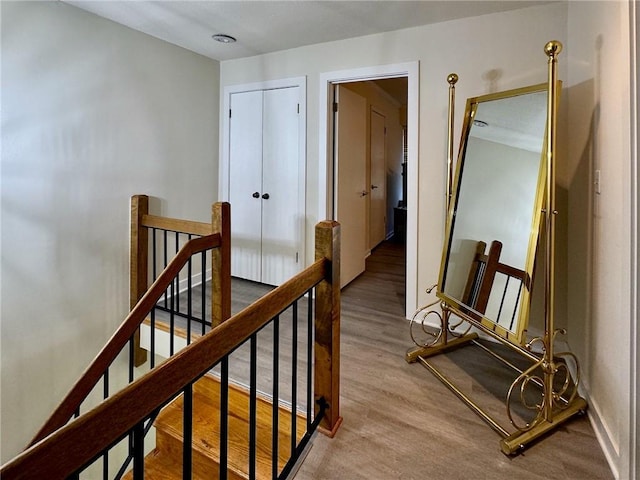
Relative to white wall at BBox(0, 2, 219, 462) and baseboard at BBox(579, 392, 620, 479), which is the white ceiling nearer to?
white wall at BBox(0, 2, 219, 462)

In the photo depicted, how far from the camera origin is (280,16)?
2512 mm

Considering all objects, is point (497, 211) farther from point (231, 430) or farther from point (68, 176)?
point (68, 176)

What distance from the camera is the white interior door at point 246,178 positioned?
3.49 meters

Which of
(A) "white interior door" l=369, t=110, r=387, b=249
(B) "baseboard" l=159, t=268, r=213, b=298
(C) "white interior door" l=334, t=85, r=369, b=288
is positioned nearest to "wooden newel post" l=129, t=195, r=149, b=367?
(B) "baseboard" l=159, t=268, r=213, b=298

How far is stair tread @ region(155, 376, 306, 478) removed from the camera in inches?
60.8

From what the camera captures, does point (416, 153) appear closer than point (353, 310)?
Yes

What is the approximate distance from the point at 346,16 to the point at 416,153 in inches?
43.1

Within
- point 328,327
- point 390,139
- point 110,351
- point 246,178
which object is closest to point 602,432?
point 328,327

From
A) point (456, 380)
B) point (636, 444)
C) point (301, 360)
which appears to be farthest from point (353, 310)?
point (636, 444)

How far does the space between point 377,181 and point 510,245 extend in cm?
344

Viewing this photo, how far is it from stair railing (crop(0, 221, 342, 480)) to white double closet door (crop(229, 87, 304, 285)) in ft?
5.90

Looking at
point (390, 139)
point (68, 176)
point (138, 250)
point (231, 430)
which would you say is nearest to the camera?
point (231, 430)

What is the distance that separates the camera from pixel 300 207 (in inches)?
129

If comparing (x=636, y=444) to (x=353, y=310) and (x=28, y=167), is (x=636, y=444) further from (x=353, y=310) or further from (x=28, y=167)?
(x=28, y=167)
